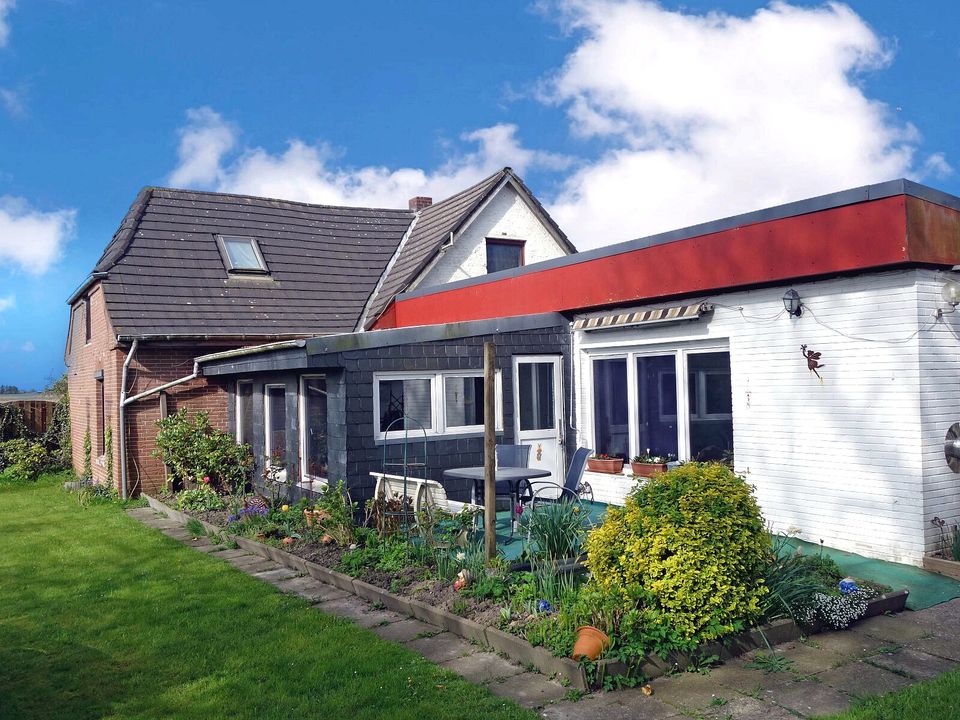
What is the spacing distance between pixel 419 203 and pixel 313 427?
1226 centimetres

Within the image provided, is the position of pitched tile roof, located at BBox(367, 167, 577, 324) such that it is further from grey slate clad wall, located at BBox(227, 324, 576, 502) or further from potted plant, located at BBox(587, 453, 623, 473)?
potted plant, located at BBox(587, 453, 623, 473)

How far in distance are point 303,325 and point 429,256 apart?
329cm

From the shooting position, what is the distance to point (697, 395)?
1075 cm

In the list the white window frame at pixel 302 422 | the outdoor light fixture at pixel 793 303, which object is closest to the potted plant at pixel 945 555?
the outdoor light fixture at pixel 793 303

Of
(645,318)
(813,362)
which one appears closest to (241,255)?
(645,318)

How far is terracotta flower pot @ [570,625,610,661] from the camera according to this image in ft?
17.9

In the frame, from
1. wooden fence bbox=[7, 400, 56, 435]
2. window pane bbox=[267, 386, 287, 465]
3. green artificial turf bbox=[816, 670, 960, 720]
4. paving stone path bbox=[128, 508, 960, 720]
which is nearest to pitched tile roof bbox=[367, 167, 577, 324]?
window pane bbox=[267, 386, 287, 465]

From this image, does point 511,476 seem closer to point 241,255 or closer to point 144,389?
point 144,389

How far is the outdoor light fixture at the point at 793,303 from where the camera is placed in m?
9.06

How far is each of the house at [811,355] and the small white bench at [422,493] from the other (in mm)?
3481

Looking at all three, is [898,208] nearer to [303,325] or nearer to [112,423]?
[303,325]

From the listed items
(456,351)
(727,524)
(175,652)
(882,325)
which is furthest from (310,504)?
(882,325)

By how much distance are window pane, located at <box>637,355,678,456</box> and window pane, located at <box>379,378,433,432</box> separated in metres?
3.07

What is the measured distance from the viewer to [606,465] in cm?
1202
